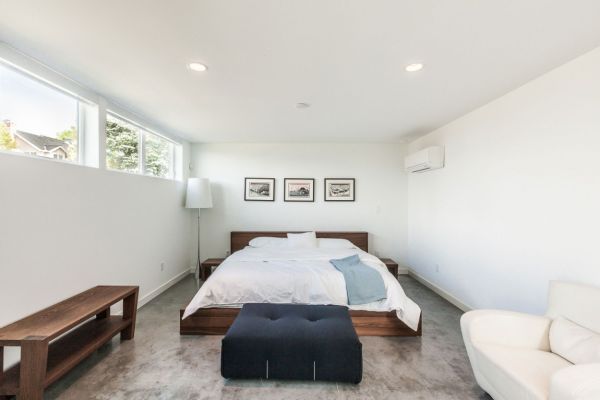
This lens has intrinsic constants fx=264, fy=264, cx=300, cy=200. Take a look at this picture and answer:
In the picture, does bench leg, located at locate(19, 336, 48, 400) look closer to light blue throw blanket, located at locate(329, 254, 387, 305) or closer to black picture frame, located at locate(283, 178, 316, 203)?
light blue throw blanket, located at locate(329, 254, 387, 305)

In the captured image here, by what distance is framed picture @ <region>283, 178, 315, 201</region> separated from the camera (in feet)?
15.9

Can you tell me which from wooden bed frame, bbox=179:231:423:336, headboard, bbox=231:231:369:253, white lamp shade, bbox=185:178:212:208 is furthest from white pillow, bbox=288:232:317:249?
wooden bed frame, bbox=179:231:423:336

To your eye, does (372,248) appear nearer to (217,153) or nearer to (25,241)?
(217,153)

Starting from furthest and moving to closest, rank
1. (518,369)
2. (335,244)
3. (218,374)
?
(335,244) → (218,374) → (518,369)

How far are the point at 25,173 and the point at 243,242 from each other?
308 centimetres

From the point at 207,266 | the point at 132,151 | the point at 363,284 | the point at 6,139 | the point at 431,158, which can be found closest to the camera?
the point at 6,139

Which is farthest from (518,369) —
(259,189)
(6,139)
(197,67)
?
(259,189)

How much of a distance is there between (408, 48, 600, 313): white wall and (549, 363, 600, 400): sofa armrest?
39.8 inches

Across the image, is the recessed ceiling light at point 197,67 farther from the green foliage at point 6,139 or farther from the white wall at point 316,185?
the white wall at point 316,185

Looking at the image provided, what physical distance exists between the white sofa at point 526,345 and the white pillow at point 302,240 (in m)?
2.57

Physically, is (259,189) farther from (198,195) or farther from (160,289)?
(160,289)

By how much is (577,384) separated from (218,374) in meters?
2.10

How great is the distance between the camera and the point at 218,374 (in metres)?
2.03

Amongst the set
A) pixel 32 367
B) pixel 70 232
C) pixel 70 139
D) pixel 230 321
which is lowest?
pixel 230 321
